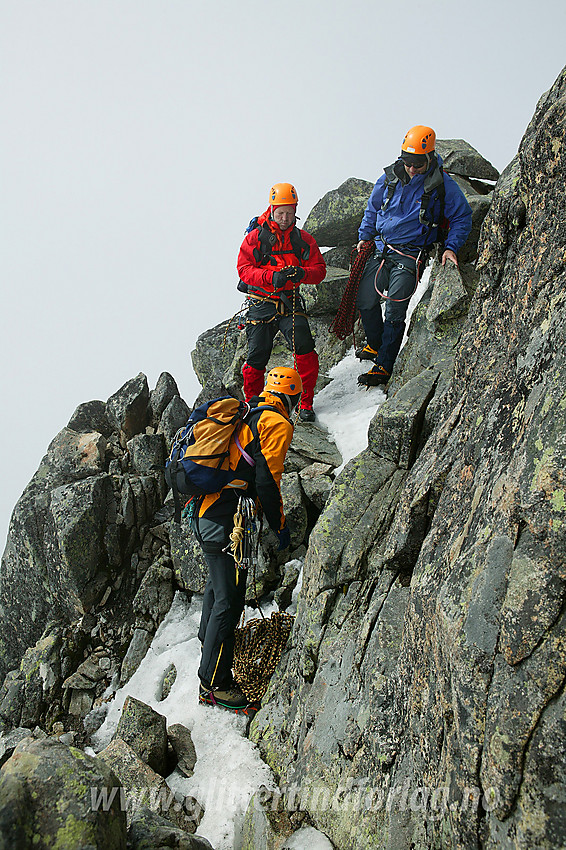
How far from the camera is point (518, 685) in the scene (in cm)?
325

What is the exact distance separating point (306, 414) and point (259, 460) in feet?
15.2

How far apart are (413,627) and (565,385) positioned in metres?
2.61

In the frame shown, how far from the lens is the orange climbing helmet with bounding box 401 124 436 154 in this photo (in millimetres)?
9750

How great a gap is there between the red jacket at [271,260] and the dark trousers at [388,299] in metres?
1.20

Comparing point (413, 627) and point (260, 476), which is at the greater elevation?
point (260, 476)

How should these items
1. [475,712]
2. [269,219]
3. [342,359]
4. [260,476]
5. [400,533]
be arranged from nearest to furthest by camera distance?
[475,712], [400,533], [260,476], [269,219], [342,359]

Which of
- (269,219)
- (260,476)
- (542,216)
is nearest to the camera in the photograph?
(542,216)

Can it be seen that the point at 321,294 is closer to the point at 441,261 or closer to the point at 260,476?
the point at 441,261

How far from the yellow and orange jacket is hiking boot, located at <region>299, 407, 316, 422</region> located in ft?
13.8

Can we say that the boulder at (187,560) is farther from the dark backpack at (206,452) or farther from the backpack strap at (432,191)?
the backpack strap at (432,191)

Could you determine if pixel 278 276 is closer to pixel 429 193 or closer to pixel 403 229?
pixel 403 229

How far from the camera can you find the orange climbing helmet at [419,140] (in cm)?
975

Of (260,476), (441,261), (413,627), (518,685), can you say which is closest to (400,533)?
(413,627)

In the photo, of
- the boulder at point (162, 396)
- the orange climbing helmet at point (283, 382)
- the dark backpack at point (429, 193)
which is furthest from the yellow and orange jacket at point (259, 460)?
the boulder at point (162, 396)
